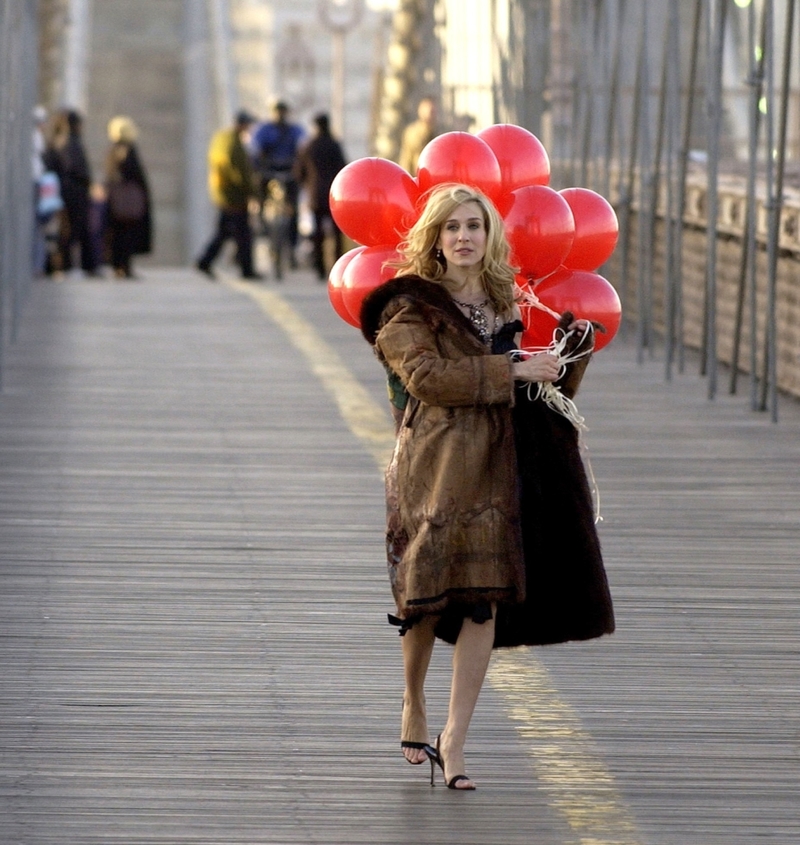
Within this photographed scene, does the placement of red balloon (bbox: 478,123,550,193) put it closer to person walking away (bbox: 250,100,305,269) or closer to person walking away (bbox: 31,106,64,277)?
→ person walking away (bbox: 31,106,64,277)

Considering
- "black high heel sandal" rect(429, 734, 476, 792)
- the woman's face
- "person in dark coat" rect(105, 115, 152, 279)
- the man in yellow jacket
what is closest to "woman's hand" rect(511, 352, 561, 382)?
the woman's face

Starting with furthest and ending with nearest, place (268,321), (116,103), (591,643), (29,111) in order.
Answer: (116,103) < (29,111) < (268,321) < (591,643)

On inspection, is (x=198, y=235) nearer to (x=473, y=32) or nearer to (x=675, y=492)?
(x=473, y=32)

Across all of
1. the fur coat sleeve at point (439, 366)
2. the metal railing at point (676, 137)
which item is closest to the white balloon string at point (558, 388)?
the fur coat sleeve at point (439, 366)

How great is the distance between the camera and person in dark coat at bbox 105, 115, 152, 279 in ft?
86.3

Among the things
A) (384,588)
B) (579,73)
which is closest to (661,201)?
(579,73)

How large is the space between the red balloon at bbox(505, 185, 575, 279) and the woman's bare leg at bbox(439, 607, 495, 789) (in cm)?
97

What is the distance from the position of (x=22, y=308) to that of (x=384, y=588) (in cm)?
1273

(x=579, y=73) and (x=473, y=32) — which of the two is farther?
(x=473, y=32)

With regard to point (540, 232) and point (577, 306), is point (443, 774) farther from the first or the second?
point (540, 232)

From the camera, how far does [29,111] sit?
71.1 ft

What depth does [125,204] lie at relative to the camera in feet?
86.7

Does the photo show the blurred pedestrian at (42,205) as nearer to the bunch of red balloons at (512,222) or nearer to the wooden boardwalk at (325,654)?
the wooden boardwalk at (325,654)

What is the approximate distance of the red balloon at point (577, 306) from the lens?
5.84 metres
